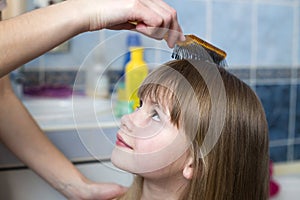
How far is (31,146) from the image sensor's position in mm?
1024

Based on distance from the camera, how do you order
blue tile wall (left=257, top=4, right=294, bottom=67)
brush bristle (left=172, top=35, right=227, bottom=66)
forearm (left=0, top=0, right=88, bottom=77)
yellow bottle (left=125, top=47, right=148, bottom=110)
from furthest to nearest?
blue tile wall (left=257, top=4, right=294, bottom=67)
yellow bottle (left=125, top=47, right=148, bottom=110)
brush bristle (left=172, top=35, right=227, bottom=66)
forearm (left=0, top=0, right=88, bottom=77)

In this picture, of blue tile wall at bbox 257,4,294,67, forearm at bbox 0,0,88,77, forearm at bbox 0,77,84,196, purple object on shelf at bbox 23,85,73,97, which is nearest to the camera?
forearm at bbox 0,0,88,77

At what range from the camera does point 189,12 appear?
174cm

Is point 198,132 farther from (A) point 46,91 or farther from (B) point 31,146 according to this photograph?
(A) point 46,91

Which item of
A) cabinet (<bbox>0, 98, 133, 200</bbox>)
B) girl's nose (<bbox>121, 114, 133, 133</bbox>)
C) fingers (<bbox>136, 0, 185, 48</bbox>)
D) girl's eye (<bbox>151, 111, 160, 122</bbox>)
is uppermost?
fingers (<bbox>136, 0, 185, 48</bbox>)

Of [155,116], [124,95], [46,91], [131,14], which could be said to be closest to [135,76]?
[124,95]

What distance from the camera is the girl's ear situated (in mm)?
841

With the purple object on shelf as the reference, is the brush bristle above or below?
above

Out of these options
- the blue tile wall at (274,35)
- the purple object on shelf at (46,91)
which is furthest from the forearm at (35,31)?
the blue tile wall at (274,35)

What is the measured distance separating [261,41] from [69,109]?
3.37 ft

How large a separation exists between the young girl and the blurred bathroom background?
30.3 inches

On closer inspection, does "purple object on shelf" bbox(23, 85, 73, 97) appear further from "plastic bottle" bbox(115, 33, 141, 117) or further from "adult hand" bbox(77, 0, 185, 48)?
"adult hand" bbox(77, 0, 185, 48)

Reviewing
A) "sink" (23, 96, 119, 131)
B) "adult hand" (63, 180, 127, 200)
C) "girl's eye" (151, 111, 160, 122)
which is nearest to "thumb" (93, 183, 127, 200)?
"adult hand" (63, 180, 127, 200)

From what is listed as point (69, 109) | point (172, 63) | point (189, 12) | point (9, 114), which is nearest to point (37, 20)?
Result: point (172, 63)
